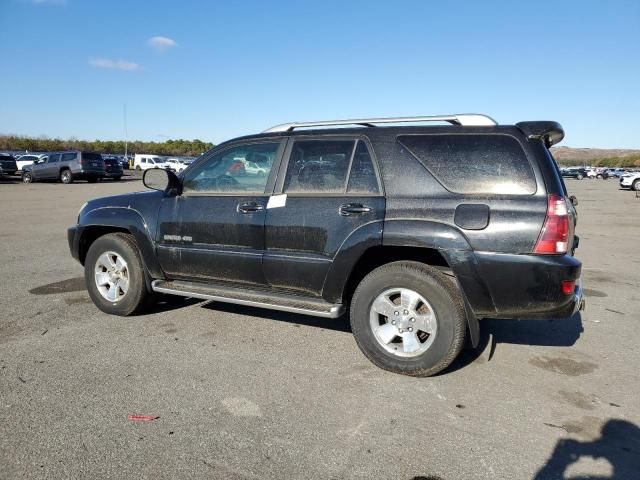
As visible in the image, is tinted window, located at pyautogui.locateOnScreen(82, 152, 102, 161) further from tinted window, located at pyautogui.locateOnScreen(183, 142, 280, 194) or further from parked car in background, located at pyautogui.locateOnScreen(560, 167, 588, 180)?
parked car in background, located at pyautogui.locateOnScreen(560, 167, 588, 180)

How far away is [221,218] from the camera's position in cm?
440

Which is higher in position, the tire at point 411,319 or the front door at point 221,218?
the front door at point 221,218

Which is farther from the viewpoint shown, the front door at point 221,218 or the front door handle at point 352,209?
the front door at point 221,218

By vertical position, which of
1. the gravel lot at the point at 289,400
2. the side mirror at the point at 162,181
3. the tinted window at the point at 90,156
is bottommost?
the gravel lot at the point at 289,400

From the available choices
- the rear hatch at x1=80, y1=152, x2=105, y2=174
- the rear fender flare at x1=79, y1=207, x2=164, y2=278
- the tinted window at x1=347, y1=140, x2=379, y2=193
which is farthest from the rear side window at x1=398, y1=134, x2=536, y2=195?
the rear hatch at x1=80, y1=152, x2=105, y2=174

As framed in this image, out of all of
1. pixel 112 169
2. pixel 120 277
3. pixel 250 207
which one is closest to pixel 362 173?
pixel 250 207

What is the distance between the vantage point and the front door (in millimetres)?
4277

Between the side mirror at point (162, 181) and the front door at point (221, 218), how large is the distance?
0.27ft

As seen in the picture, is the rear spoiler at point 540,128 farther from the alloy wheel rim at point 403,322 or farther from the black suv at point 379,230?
the alloy wheel rim at point 403,322

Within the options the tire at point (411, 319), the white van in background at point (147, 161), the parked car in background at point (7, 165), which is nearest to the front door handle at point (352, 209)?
the tire at point (411, 319)

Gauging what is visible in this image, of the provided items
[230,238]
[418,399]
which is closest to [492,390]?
[418,399]

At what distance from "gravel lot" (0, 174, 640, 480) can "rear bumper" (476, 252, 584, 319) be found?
595mm

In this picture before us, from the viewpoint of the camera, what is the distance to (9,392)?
3.30 metres

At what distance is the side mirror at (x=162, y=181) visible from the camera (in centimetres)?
466
